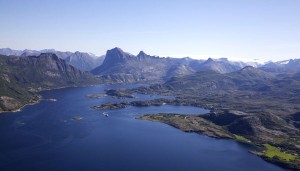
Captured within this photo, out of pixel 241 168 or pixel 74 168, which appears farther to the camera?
pixel 241 168

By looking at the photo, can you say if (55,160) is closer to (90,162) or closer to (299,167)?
(90,162)

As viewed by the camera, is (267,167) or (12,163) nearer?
(12,163)

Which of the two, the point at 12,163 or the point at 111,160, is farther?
the point at 111,160

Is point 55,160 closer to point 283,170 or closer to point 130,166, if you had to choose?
point 130,166

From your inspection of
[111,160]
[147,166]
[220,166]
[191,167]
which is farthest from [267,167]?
[111,160]

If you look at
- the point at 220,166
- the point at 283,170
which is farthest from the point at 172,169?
the point at 283,170

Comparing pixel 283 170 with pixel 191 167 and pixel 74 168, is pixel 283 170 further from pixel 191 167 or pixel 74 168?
pixel 74 168

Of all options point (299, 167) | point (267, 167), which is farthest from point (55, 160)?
point (299, 167)
